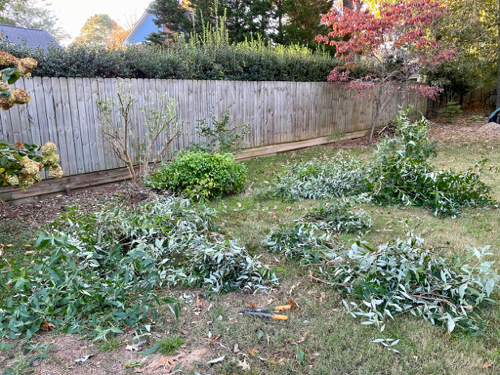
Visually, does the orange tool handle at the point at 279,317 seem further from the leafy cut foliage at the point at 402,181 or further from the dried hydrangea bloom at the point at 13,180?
the leafy cut foliage at the point at 402,181

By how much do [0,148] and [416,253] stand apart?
394cm

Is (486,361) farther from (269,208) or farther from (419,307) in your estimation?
(269,208)

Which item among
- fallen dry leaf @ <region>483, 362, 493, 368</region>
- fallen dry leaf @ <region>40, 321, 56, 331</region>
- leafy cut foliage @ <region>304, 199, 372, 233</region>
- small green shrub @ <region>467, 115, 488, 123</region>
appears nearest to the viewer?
fallen dry leaf @ <region>483, 362, 493, 368</region>

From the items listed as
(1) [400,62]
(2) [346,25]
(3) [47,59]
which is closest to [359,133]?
(1) [400,62]

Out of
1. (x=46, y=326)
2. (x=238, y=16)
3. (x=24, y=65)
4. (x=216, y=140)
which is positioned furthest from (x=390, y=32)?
(x=46, y=326)

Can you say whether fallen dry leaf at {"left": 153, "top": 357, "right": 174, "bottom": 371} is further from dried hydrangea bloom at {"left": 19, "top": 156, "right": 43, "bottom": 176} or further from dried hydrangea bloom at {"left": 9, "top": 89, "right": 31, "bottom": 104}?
A: dried hydrangea bloom at {"left": 9, "top": 89, "right": 31, "bottom": 104}

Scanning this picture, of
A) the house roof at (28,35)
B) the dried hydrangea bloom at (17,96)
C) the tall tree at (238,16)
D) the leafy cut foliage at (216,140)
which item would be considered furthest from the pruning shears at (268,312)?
the house roof at (28,35)

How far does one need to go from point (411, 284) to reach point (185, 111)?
5.33 meters

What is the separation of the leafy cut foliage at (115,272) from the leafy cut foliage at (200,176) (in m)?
1.21

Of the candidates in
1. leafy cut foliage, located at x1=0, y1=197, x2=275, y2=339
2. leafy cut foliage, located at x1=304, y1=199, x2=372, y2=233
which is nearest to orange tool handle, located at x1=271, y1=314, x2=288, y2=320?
leafy cut foliage, located at x1=0, y1=197, x2=275, y2=339

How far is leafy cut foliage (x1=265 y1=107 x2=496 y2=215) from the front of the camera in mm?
4695

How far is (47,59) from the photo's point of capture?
205 inches

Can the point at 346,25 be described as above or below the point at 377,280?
above

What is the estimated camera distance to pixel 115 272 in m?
3.01
